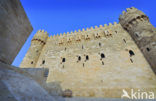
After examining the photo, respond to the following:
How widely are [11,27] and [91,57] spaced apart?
8.40m

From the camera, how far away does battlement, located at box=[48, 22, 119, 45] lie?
11.9m

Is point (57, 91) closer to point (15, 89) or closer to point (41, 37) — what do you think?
point (15, 89)

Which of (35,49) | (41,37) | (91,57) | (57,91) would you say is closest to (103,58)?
(91,57)

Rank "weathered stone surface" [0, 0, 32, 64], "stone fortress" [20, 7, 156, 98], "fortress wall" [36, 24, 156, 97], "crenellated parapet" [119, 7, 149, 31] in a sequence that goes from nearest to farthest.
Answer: "weathered stone surface" [0, 0, 32, 64], "fortress wall" [36, 24, 156, 97], "stone fortress" [20, 7, 156, 98], "crenellated parapet" [119, 7, 149, 31]

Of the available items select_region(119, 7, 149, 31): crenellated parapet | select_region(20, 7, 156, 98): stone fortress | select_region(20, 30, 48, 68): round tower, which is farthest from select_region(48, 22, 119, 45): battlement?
select_region(20, 30, 48, 68): round tower

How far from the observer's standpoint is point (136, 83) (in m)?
7.05

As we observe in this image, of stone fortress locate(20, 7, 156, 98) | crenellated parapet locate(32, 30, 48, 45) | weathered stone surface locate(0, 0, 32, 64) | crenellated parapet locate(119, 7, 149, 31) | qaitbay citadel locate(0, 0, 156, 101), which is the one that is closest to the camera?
weathered stone surface locate(0, 0, 32, 64)

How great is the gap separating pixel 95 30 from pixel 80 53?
4.73m

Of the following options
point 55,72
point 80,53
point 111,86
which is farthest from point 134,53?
point 55,72

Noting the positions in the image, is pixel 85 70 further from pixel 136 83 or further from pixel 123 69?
pixel 136 83

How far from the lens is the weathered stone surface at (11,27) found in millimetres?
2820

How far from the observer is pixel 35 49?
12.8 metres

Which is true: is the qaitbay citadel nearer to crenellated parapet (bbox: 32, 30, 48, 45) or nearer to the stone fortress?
the stone fortress

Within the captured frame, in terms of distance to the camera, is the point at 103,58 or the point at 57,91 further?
the point at 103,58
